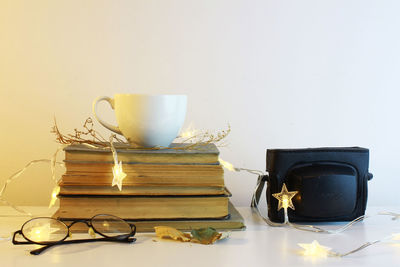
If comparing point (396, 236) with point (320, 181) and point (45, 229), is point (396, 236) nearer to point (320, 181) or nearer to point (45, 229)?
point (320, 181)

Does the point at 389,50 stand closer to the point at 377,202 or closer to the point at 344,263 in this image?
the point at 377,202

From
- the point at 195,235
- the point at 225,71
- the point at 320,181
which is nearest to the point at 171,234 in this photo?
the point at 195,235

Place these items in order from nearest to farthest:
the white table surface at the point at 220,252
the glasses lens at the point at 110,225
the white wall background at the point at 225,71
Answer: the white table surface at the point at 220,252 → the glasses lens at the point at 110,225 → the white wall background at the point at 225,71

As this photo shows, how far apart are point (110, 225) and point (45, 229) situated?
0.33 ft

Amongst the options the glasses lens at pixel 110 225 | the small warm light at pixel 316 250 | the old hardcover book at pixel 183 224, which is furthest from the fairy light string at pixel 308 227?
the glasses lens at pixel 110 225

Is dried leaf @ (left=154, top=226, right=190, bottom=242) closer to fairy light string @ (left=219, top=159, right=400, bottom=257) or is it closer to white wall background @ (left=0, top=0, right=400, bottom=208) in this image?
fairy light string @ (left=219, top=159, right=400, bottom=257)

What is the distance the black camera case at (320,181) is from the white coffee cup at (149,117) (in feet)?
0.63

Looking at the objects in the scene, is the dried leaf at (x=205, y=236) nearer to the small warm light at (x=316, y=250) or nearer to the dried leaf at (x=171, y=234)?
the dried leaf at (x=171, y=234)

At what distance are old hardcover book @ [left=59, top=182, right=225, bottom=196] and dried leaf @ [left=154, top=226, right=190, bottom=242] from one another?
0.06 m

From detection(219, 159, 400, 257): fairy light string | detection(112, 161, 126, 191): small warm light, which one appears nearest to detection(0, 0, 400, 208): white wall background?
detection(219, 159, 400, 257): fairy light string

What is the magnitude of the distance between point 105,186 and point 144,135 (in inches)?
4.3

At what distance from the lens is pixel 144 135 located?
2.42ft

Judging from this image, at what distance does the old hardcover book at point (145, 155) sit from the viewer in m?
0.69

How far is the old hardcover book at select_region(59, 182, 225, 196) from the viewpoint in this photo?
69 cm
